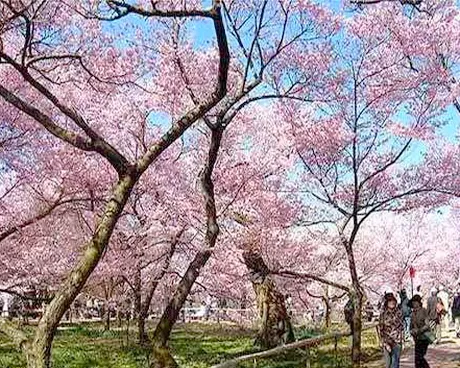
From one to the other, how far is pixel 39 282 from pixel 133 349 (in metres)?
8.14

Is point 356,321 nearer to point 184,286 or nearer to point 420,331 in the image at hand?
point 420,331

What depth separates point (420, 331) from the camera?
10.4 metres

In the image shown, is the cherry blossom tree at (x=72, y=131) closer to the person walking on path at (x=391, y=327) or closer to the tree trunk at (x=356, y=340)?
the person walking on path at (x=391, y=327)

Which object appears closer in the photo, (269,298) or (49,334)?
(49,334)

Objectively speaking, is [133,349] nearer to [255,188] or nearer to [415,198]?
[255,188]

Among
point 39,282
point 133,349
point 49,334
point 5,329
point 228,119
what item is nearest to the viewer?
point 49,334

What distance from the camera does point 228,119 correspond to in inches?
456

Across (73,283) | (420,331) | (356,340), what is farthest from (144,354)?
(73,283)

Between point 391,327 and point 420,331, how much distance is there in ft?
2.95

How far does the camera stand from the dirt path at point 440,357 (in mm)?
13167

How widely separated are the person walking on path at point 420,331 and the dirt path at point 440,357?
2.39 metres

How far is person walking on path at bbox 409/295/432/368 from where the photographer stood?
10.4 m

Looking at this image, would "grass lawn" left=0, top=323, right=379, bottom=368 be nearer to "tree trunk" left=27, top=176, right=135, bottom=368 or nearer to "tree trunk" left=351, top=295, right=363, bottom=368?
"tree trunk" left=351, top=295, right=363, bottom=368

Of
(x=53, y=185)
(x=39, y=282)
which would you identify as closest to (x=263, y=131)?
(x=53, y=185)
